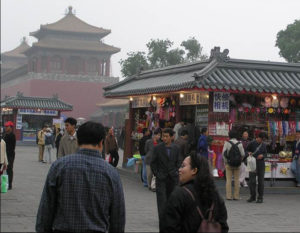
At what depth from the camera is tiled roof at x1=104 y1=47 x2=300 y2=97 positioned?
14.0 meters

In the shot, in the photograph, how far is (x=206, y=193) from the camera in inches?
158

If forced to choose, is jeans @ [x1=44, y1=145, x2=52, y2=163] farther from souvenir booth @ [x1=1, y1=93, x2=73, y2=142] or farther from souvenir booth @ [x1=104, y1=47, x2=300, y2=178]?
souvenir booth @ [x1=1, y1=93, x2=73, y2=142]

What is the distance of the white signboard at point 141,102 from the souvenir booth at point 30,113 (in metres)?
19.3

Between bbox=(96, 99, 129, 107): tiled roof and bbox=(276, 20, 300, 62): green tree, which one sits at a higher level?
bbox=(276, 20, 300, 62): green tree

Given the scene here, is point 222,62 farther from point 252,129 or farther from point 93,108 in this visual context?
Result: point 93,108

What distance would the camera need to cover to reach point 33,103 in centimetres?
3944

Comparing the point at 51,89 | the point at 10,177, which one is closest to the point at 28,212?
the point at 10,177

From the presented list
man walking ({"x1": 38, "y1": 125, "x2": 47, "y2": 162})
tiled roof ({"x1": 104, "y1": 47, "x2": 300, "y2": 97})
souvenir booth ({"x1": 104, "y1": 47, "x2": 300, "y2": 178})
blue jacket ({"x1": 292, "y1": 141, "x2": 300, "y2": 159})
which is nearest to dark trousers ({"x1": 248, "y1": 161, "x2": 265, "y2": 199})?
souvenir booth ({"x1": 104, "y1": 47, "x2": 300, "y2": 178})

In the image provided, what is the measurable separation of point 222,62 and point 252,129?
2008mm

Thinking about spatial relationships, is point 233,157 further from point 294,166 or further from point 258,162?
point 294,166

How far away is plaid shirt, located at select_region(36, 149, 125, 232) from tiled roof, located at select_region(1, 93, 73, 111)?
35.2 meters

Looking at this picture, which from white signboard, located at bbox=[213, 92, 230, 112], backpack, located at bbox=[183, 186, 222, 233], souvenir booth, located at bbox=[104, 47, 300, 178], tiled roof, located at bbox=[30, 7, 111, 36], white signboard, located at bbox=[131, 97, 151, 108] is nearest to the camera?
backpack, located at bbox=[183, 186, 222, 233]

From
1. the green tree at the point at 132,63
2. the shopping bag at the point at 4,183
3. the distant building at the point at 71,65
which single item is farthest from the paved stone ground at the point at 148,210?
the distant building at the point at 71,65

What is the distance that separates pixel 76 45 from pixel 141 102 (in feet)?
135
